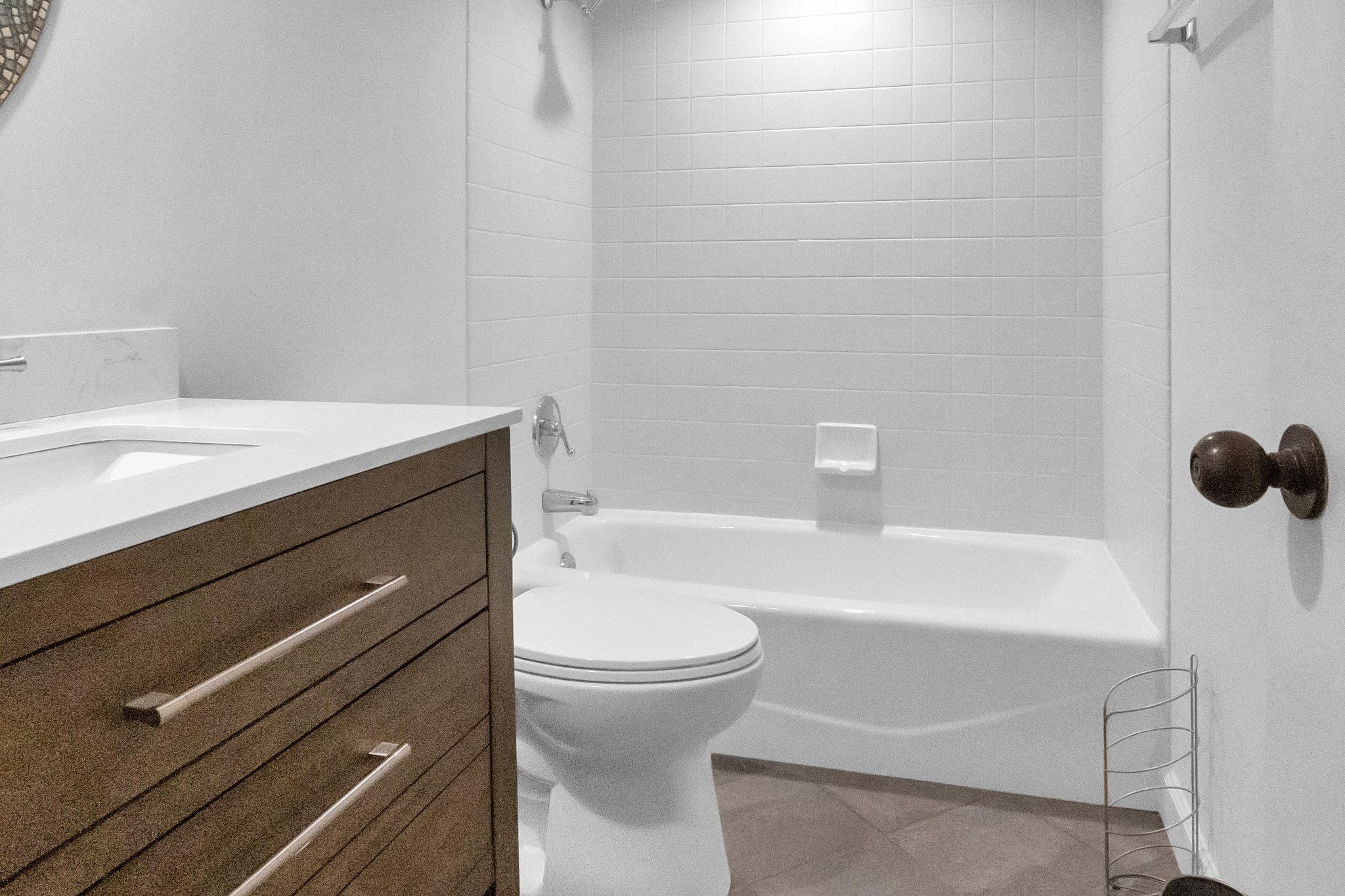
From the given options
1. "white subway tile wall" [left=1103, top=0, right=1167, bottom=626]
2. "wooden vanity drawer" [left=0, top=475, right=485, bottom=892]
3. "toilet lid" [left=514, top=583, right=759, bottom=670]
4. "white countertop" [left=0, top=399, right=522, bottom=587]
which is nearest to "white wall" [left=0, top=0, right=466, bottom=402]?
"white countertop" [left=0, top=399, right=522, bottom=587]

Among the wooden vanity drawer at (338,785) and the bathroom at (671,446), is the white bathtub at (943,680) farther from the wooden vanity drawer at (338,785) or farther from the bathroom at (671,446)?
the wooden vanity drawer at (338,785)

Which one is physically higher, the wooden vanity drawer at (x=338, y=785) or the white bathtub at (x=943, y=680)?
the wooden vanity drawer at (x=338, y=785)

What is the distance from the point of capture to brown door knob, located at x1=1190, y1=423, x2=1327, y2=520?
0.62 meters

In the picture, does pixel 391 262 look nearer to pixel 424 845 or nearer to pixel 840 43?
pixel 424 845

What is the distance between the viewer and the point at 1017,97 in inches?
114

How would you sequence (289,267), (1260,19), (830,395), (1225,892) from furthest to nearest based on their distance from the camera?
(830,395) → (289,267) → (1260,19) → (1225,892)

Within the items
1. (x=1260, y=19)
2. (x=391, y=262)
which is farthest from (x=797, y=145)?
(x=1260, y=19)

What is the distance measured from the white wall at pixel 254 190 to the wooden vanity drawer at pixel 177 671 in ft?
2.34

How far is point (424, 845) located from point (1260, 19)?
1528 millimetres

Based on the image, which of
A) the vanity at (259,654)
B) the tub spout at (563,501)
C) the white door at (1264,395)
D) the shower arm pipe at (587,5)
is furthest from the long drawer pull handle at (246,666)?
the shower arm pipe at (587,5)

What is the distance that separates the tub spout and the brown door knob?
2227 mm

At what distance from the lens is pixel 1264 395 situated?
1452mm

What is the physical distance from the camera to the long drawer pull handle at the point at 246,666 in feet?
2.27

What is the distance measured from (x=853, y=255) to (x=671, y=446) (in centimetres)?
80
